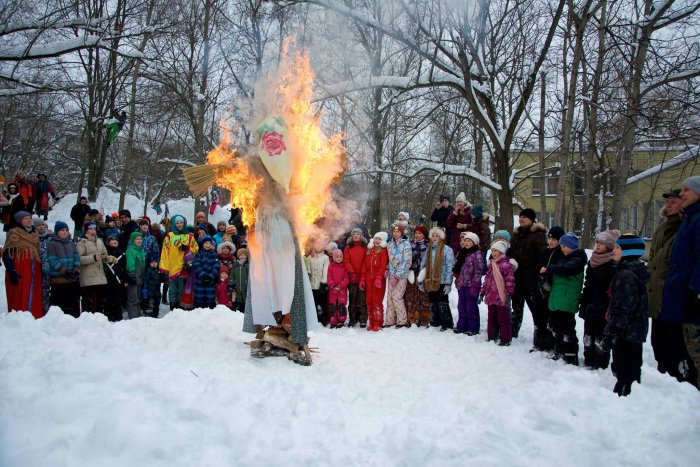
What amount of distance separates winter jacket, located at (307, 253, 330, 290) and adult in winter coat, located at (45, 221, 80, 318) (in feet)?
13.1

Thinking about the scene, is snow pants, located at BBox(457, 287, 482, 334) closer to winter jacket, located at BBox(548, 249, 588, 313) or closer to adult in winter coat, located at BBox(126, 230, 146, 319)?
winter jacket, located at BBox(548, 249, 588, 313)

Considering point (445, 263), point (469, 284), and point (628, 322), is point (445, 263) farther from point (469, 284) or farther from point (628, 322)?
point (628, 322)

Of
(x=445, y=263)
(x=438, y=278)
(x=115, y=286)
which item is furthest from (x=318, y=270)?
(x=115, y=286)

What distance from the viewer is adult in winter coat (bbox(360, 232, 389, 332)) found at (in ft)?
29.7

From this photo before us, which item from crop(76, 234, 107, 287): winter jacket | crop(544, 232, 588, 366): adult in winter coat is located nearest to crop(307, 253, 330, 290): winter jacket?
crop(76, 234, 107, 287): winter jacket

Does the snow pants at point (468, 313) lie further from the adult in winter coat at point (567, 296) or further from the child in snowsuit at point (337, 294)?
the child in snowsuit at point (337, 294)

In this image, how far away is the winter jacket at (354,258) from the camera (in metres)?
9.36

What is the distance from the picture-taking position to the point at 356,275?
9.38 metres

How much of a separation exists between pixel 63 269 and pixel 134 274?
1214 mm

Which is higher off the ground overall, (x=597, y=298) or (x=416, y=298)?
(x=597, y=298)

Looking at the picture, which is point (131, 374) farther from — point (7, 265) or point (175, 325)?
point (7, 265)

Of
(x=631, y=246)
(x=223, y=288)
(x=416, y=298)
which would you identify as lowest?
(x=416, y=298)

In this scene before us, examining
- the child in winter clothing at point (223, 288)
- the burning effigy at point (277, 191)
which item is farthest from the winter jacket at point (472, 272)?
the child in winter clothing at point (223, 288)

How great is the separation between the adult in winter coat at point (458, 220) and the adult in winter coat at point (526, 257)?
264 cm
